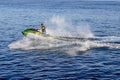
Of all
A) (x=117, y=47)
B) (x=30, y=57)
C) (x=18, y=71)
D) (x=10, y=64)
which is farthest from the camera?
(x=117, y=47)

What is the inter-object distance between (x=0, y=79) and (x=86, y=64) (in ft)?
30.3

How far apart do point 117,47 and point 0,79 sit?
58.0 ft

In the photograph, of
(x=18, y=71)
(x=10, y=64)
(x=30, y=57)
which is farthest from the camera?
(x=30, y=57)

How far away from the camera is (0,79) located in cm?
2466

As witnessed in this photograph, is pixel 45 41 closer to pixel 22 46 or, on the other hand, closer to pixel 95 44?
pixel 22 46

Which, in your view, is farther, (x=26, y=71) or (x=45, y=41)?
(x=45, y=41)

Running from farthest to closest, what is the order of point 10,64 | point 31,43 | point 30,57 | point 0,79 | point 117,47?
point 31,43, point 117,47, point 30,57, point 10,64, point 0,79

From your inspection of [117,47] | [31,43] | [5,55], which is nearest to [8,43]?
[31,43]

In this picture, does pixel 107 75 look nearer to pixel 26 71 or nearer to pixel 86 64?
pixel 86 64

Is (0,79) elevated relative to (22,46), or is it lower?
lower

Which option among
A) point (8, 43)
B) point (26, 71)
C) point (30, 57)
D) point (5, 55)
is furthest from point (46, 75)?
point (8, 43)

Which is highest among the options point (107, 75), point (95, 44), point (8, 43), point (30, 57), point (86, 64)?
point (8, 43)

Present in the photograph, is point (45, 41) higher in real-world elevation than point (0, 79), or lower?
higher

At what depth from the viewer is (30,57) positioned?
108 feet
